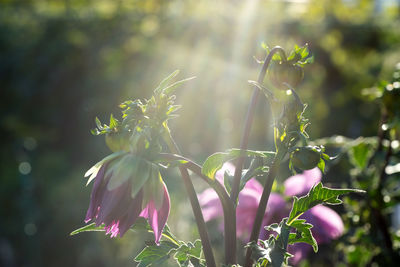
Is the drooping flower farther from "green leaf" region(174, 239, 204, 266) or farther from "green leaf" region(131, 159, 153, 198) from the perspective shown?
"green leaf" region(131, 159, 153, 198)

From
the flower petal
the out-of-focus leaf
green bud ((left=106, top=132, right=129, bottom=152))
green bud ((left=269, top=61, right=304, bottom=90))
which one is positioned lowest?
the flower petal

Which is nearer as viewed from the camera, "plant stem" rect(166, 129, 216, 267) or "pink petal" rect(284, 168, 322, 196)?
"plant stem" rect(166, 129, 216, 267)

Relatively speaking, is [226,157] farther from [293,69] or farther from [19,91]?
[19,91]

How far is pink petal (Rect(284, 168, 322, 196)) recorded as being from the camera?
93cm

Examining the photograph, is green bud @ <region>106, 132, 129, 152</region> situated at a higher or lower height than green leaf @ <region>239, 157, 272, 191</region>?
higher

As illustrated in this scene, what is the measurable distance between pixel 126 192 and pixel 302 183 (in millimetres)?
471

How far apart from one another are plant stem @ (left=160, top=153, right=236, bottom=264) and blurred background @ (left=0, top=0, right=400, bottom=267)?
2.14m

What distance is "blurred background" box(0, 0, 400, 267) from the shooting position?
130 inches

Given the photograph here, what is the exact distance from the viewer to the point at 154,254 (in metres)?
0.65

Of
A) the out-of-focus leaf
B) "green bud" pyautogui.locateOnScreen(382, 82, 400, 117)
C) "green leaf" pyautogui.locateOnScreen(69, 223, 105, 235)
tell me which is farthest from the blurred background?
"green leaf" pyautogui.locateOnScreen(69, 223, 105, 235)

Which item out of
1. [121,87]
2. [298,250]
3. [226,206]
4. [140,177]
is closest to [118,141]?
[140,177]

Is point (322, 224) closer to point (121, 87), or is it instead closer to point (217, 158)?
point (217, 158)

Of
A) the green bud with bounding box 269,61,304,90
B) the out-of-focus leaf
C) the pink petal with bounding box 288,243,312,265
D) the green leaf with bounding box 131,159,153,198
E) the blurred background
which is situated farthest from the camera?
the blurred background

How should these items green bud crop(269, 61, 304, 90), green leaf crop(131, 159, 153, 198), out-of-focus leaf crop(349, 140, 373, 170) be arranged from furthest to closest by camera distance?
out-of-focus leaf crop(349, 140, 373, 170) < green bud crop(269, 61, 304, 90) < green leaf crop(131, 159, 153, 198)
